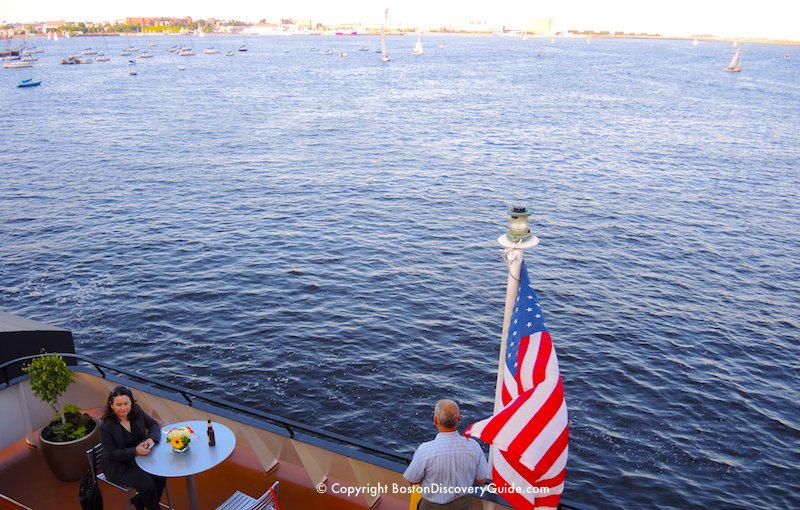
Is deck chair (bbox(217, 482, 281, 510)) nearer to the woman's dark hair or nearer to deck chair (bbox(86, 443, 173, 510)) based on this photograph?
deck chair (bbox(86, 443, 173, 510))

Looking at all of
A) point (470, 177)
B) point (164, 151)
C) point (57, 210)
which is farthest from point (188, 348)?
point (164, 151)

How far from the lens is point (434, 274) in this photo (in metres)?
27.2

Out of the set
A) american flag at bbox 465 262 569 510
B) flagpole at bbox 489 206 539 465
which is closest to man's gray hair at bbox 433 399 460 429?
american flag at bbox 465 262 569 510

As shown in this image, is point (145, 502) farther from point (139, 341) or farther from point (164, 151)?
point (164, 151)

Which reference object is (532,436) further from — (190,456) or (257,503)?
(190,456)

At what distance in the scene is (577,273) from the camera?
90.0 feet

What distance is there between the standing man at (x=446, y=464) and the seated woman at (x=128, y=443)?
3580 millimetres

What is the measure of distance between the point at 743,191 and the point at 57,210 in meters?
42.7

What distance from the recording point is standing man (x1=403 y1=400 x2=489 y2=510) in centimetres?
622

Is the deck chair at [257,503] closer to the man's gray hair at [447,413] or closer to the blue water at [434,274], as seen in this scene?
the man's gray hair at [447,413]

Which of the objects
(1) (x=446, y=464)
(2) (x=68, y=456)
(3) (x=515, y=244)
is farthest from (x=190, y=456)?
(3) (x=515, y=244)

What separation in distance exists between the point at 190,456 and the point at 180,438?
0.25 metres

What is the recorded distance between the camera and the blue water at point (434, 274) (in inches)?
688

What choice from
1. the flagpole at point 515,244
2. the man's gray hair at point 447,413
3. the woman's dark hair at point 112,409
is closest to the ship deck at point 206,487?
the woman's dark hair at point 112,409
